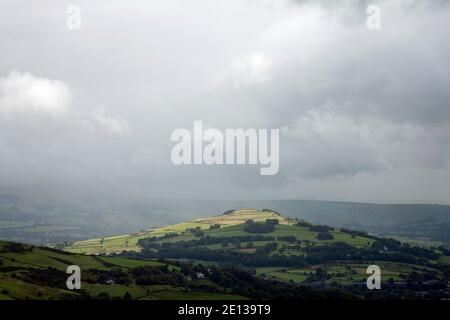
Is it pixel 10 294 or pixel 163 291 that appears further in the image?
pixel 163 291
